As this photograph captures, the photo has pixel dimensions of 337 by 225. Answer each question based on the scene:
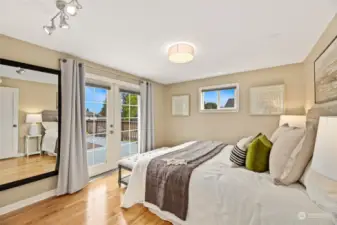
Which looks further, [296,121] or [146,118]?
[146,118]

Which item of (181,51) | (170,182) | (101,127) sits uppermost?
(181,51)

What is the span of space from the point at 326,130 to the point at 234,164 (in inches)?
47.1

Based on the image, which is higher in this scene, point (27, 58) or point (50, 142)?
point (27, 58)

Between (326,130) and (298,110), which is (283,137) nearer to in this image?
(326,130)

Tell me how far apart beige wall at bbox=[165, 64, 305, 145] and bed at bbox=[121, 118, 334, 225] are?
1.83 meters

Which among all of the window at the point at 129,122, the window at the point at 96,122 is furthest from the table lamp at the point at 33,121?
the window at the point at 129,122

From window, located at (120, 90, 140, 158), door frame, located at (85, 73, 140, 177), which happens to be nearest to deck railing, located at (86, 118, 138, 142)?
window, located at (120, 90, 140, 158)

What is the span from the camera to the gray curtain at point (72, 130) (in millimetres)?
2566

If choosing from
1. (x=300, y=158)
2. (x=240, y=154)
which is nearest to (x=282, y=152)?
(x=300, y=158)

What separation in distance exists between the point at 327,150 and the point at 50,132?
3079 mm

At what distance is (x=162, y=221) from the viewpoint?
1.94m

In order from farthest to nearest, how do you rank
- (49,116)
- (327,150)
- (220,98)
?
(220,98)
(49,116)
(327,150)

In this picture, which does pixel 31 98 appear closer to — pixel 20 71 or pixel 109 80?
pixel 20 71

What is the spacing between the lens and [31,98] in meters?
2.36
